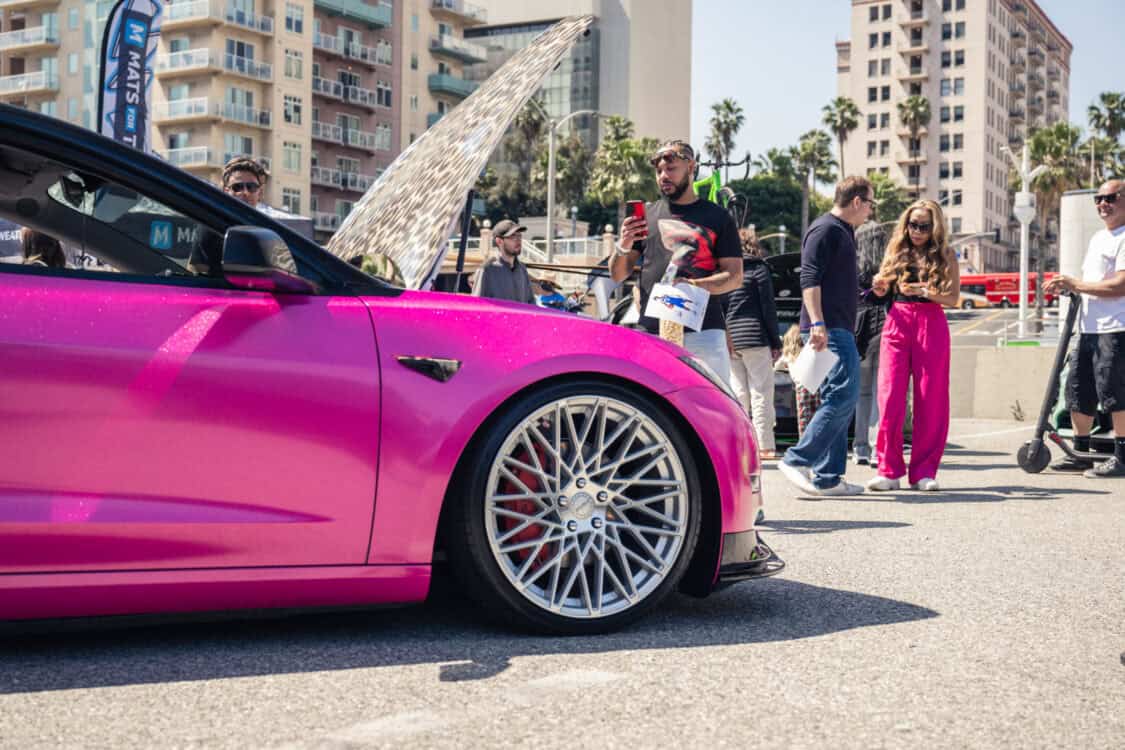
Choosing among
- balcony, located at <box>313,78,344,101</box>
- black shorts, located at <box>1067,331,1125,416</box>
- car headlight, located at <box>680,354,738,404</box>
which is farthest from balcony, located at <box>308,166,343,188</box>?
car headlight, located at <box>680,354,738,404</box>

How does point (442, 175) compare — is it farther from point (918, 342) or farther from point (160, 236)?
point (918, 342)

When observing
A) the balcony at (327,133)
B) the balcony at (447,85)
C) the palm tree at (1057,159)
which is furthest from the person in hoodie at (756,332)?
the palm tree at (1057,159)

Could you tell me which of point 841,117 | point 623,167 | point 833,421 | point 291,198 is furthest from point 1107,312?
point 841,117

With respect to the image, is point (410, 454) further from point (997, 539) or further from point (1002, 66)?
point (1002, 66)

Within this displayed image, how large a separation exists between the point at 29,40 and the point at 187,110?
42.5 ft

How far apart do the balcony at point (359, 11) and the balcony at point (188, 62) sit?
29.5 feet

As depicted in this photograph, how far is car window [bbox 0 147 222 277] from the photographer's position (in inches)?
132

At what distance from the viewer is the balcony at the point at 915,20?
127 meters

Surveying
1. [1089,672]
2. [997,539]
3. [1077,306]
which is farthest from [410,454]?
[1077,306]

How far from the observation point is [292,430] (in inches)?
130

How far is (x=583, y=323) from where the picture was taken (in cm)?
373

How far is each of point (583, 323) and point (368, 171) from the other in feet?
248

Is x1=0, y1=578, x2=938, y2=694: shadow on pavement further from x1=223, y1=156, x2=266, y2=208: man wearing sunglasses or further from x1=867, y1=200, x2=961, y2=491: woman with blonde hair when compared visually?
x1=867, y1=200, x2=961, y2=491: woman with blonde hair

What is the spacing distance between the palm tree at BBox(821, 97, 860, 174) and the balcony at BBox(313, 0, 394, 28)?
137 feet
